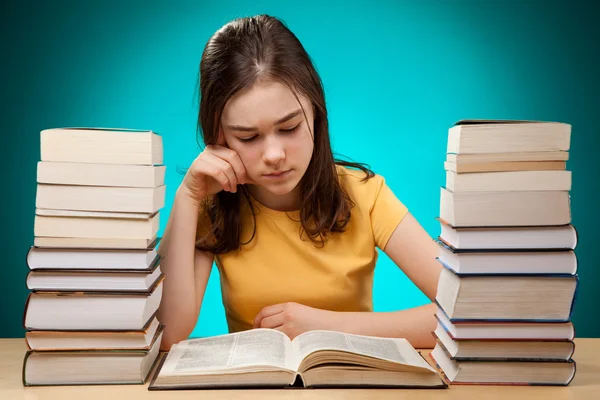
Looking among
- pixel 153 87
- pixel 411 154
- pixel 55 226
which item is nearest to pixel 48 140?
pixel 55 226

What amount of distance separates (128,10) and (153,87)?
0.34 m

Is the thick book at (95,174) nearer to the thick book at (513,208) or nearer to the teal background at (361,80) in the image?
the thick book at (513,208)

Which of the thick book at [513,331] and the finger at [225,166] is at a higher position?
the finger at [225,166]

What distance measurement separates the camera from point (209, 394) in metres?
1.08

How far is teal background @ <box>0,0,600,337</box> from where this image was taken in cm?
297

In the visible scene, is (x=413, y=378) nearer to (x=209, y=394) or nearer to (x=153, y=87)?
(x=209, y=394)

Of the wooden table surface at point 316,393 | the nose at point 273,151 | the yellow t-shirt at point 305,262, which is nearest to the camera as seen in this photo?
the wooden table surface at point 316,393

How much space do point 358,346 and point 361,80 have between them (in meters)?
2.02

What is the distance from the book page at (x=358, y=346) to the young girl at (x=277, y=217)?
0.15 meters

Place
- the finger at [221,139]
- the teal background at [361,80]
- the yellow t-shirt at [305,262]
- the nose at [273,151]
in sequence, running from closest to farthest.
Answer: the nose at [273,151] < the finger at [221,139] < the yellow t-shirt at [305,262] < the teal background at [361,80]

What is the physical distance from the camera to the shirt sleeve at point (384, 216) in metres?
1.67

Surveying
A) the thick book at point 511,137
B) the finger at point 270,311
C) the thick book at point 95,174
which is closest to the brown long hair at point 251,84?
the finger at point 270,311

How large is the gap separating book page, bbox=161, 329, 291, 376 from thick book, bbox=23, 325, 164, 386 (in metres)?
0.06

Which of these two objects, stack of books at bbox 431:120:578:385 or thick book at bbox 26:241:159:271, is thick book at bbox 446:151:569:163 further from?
thick book at bbox 26:241:159:271
